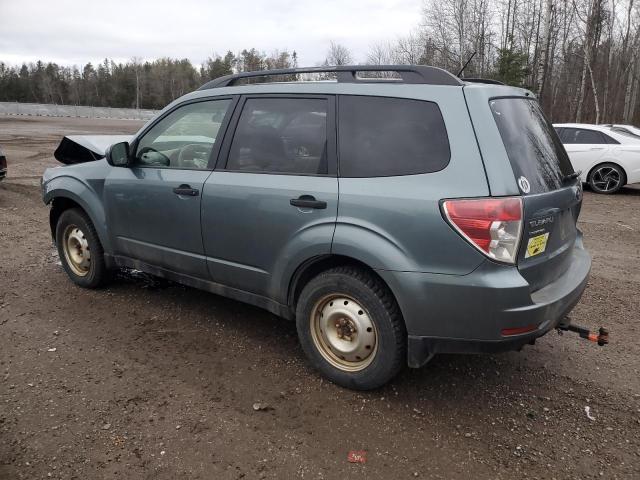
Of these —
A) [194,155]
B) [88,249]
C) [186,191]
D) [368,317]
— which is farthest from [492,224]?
[88,249]

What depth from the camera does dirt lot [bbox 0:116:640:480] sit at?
263 centimetres

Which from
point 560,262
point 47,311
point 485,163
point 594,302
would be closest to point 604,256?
point 594,302

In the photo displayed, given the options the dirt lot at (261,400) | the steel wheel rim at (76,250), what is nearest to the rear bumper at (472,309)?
the dirt lot at (261,400)

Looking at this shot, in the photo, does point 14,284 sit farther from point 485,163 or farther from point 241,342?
point 485,163

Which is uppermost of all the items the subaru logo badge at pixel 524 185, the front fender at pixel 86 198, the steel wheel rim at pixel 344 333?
the subaru logo badge at pixel 524 185

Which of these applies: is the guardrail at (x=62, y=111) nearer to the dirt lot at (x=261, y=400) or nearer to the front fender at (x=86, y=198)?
the front fender at (x=86, y=198)

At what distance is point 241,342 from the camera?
392 centimetres

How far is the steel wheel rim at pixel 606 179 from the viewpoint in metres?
11.6

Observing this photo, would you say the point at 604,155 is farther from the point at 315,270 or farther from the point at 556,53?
the point at 556,53

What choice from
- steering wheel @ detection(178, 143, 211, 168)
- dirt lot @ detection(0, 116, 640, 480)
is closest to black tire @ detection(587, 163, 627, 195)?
dirt lot @ detection(0, 116, 640, 480)

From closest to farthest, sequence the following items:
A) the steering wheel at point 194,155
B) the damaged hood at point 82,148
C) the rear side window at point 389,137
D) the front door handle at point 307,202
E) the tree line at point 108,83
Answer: the rear side window at point 389,137 < the front door handle at point 307,202 < the steering wheel at point 194,155 < the damaged hood at point 82,148 < the tree line at point 108,83

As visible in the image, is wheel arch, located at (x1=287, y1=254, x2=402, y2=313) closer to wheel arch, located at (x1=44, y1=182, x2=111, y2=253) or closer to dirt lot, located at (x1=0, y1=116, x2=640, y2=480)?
dirt lot, located at (x1=0, y1=116, x2=640, y2=480)

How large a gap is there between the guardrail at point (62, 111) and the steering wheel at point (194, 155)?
2081 inches

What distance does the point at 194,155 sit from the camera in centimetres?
395
